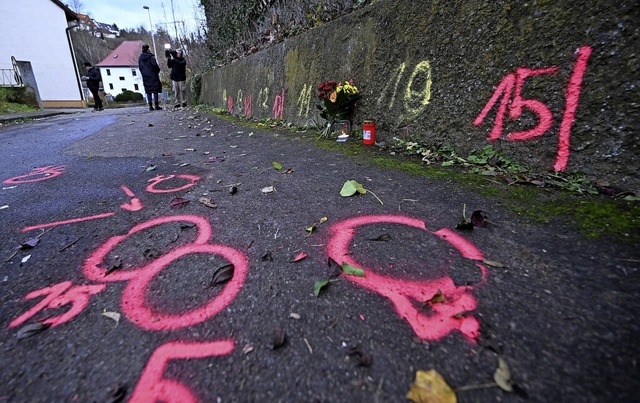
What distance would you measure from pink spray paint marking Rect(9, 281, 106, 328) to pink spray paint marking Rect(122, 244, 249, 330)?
0.47ft

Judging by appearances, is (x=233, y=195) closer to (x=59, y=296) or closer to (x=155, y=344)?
(x=59, y=296)

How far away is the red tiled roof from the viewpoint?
53.6 metres

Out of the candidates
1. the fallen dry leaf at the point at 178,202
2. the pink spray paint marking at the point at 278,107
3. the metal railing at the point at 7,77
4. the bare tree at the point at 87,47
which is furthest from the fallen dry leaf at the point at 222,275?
the bare tree at the point at 87,47

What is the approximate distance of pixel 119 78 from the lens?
54625mm

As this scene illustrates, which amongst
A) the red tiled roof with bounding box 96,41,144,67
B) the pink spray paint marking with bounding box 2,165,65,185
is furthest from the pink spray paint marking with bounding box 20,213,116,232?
the red tiled roof with bounding box 96,41,144,67

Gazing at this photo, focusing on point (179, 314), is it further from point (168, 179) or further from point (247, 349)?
point (168, 179)

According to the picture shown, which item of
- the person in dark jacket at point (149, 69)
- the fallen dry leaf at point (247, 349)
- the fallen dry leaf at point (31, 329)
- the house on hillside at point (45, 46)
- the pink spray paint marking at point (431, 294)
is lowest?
the fallen dry leaf at point (31, 329)

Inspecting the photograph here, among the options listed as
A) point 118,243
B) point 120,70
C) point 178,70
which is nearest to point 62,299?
point 118,243

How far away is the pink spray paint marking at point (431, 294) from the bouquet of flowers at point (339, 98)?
2.47 m

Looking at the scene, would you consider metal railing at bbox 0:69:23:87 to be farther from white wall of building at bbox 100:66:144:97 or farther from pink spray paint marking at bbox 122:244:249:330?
white wall of building at bbox 100:66:144:97

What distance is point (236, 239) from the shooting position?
5.10 feet

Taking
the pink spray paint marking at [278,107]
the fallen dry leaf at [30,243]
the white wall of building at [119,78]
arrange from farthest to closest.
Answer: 1. the white wall of building at [119,78]
2. the pink spray paint marking at [278,107]
3. the fallen dry leaf at [30,243]

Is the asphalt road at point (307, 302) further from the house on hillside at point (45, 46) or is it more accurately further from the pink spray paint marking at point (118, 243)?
the house on hillside at point (45, 46)

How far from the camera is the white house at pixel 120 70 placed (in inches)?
2119
